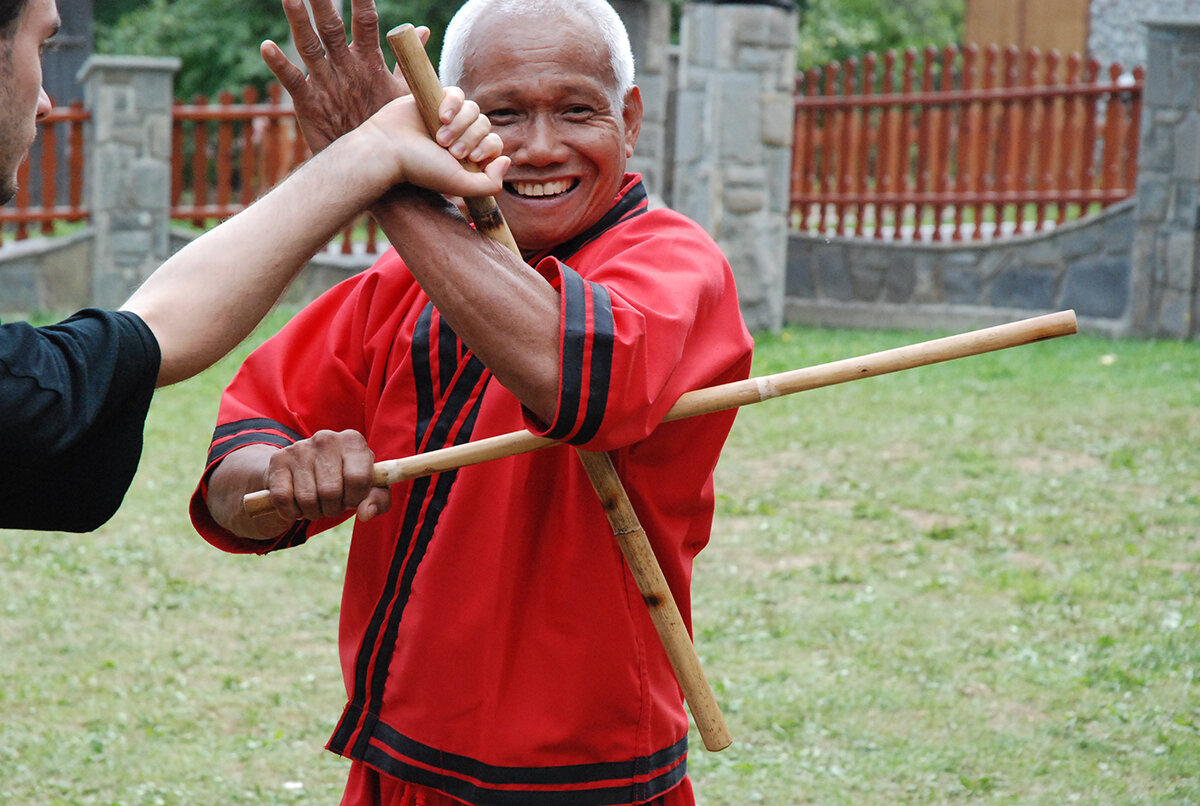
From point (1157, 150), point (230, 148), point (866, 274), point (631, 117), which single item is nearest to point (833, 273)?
point (866, 274)

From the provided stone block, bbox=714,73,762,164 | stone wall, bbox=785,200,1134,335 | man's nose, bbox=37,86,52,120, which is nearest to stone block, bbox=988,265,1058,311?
stone wall, bbox=785,200,1134,335

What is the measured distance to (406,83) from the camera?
196 centimetres

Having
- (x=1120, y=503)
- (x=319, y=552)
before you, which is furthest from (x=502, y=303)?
(x=1120, y=503)

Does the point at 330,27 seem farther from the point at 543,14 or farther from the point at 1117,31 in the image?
the point at 1117,31

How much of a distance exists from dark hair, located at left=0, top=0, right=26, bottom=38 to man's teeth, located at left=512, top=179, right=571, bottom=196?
2.69 ft

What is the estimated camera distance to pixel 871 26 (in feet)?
88.0

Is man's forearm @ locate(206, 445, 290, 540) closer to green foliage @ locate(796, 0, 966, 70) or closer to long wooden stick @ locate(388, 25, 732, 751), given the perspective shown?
long wooden stick @ locate(388, 25, 732, 751)

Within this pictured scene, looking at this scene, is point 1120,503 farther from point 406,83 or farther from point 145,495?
point 406,83

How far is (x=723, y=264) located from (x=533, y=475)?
44cm

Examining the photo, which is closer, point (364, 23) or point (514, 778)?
point (364, 23)

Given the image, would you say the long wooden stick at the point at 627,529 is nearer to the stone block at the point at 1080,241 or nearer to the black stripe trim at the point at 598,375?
the black stripe trim at the point at 598,375

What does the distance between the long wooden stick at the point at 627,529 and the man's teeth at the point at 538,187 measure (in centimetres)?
28

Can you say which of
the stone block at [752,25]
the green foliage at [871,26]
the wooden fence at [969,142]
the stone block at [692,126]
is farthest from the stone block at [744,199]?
the green foliage at [871,26]

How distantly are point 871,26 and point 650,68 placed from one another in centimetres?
1715
